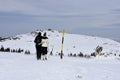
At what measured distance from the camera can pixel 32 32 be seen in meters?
79.8

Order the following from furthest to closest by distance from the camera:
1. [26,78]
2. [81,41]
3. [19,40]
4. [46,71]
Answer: [81,41], [19,40], [46,71], [26,78]

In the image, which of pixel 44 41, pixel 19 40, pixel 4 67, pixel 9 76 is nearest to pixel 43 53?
Result: pixel 44 41

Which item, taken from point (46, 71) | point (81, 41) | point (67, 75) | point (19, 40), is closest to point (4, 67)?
point (46, 71)

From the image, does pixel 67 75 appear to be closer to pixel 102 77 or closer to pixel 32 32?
pixel 102 77

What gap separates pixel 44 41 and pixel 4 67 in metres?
8.08

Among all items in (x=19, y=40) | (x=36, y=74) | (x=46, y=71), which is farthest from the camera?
(x=19, y=40)

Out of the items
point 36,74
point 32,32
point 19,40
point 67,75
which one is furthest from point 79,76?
point 32,32

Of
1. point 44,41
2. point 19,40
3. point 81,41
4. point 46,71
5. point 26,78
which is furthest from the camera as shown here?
point 81,41

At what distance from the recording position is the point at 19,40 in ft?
237

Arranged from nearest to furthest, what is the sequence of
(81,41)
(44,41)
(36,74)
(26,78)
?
(26,78) → (36,74) → (44,41) → (81,41)

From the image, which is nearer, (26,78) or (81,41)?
(26,78)

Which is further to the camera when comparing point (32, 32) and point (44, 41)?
point (32, 32)

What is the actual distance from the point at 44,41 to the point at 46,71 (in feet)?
27.1

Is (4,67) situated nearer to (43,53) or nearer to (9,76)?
(9,76)
